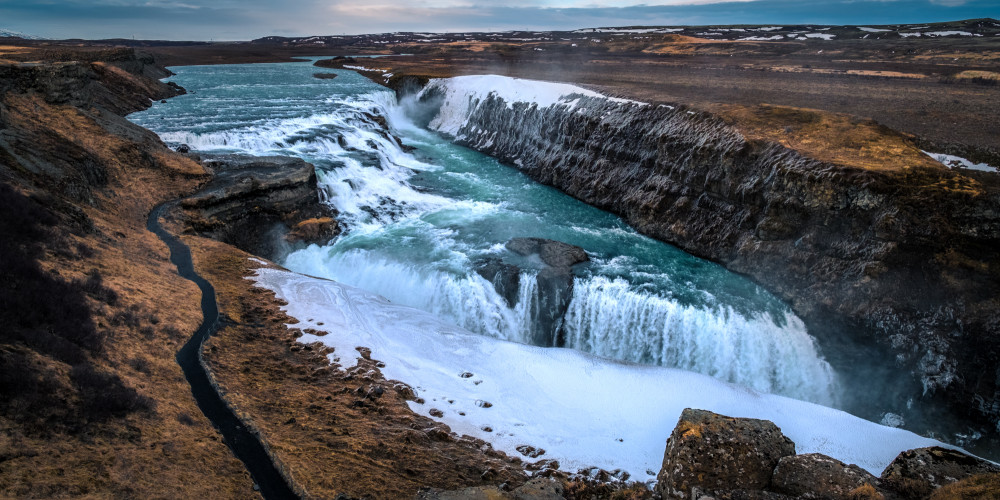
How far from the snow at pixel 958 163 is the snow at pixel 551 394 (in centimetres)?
938

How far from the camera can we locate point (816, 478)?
759 centimetres

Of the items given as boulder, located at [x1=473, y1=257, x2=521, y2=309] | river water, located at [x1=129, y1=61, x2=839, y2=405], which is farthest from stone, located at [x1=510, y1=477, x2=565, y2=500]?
boulder, located at [x1=473, y1=257, x2=521, y2=309]

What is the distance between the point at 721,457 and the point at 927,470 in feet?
8.98

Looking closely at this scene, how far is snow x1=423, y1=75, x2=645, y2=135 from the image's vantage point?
3425cm

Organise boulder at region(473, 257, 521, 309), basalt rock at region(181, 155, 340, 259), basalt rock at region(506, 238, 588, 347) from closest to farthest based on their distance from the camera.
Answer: basalt rock at region(506, 238, 588, 347) < boulder at region(473, 257, 521, 309) < basalt rock at region(181, 155, 340, 259)

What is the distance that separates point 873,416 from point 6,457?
60.4 ft

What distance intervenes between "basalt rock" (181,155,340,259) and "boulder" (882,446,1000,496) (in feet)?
62.3

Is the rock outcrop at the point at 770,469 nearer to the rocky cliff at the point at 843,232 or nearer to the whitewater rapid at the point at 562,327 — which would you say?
the whitewater rapid at the point at 562,327

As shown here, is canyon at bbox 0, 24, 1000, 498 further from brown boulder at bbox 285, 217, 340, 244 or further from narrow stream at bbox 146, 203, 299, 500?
narrow stream at bbox 146, 203, 299, 500

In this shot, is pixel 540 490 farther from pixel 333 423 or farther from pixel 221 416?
pixel 221 416

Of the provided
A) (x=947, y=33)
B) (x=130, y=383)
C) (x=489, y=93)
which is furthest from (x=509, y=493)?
(x=947, y=33)

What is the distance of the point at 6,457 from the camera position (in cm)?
643

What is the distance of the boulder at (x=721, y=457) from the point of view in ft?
26.8

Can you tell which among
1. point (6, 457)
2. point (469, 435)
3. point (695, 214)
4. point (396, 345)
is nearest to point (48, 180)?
point (396, 345)
